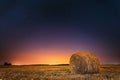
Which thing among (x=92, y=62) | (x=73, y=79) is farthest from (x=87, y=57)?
(x=73, y=79)

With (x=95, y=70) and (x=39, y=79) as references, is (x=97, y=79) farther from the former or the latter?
(x=95, y=70)

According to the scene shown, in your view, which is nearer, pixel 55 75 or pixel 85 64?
pixel 55 75

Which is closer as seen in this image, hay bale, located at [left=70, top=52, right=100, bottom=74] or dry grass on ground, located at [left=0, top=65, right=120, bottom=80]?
dry grass on ground, located at [left=0, top=65, right=120, bottom=80]

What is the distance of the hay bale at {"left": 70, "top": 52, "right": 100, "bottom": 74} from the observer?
3397 cm

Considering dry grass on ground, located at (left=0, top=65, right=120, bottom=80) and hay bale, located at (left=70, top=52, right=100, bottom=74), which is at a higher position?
hay bale, located at (left=70, top=52, right=100, bottom=74)

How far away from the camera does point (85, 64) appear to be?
112ft

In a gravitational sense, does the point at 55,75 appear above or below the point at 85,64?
below

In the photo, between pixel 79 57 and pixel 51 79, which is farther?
pixel 79 57

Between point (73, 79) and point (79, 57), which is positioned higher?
point (79, 57)

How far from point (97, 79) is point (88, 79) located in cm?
74

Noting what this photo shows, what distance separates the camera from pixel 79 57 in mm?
34750

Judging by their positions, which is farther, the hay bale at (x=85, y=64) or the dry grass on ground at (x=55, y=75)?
the hay bale at (x=85, y=64)

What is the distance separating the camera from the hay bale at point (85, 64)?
34.0 metres

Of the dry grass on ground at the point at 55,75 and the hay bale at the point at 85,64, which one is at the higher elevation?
Answer: the hay bale at the point at 85,64
